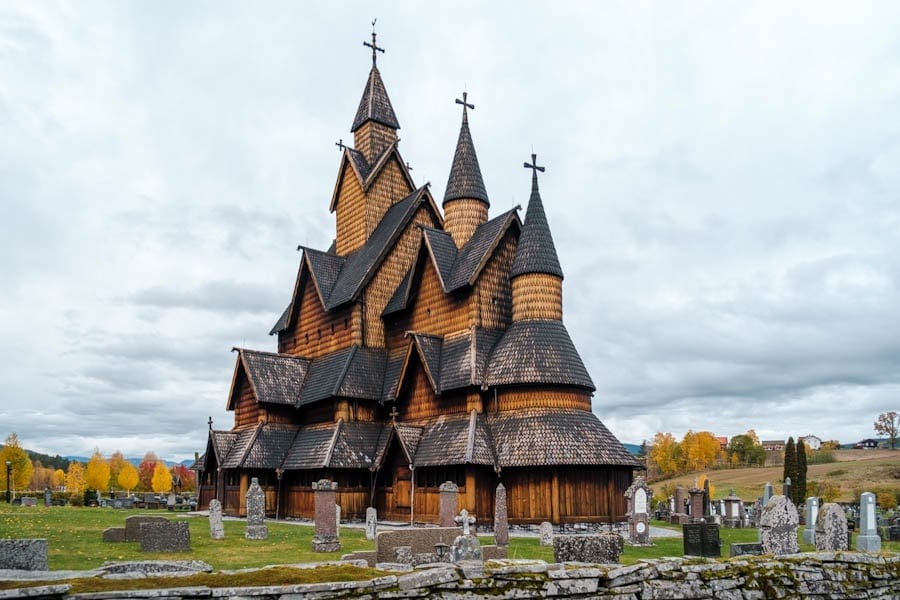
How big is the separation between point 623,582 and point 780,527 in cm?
900

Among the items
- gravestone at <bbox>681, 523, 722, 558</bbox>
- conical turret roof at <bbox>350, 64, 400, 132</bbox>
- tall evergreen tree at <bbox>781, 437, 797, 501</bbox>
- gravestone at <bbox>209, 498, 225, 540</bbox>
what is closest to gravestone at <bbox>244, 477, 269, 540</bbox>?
gravestone at <bbox>209, 498, 225, 540</bbox>

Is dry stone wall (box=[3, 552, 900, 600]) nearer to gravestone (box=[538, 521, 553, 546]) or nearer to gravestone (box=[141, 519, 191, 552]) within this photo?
gravestone (box=[538, 521, 553, 546])

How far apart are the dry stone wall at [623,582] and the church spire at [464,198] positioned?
87.8ft

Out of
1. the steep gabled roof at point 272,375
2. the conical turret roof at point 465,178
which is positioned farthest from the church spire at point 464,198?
the steep gabled roof at point 272,375

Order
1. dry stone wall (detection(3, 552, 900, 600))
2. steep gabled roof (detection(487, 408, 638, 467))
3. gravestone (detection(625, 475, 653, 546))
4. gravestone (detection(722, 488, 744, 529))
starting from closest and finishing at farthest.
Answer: dry stone wall (detection(3, 552, 900, 600)) < gravestone (detection(625, 475, 653, 546)) < steep gabled roof (detection(487, 408, 638, 467)) < gravestone (detection(722, 488, 744, 529))

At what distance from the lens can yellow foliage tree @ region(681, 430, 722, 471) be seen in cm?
11736

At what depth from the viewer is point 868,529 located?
68.3 ft

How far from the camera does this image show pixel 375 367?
3584cm

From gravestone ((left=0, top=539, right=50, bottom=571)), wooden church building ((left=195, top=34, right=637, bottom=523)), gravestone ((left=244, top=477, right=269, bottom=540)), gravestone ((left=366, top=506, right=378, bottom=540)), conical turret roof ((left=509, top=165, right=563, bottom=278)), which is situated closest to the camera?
gravestone ((left=0, top=539, right=50, bottom=571))

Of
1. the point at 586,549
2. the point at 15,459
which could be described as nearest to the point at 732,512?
the point at 586,549

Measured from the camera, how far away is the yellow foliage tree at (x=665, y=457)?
120m

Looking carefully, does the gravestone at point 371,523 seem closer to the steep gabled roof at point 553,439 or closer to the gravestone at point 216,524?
the gravestone at point 216,524

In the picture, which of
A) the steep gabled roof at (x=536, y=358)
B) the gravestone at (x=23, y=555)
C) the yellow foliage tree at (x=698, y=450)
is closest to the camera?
the gravestone at (x=23, y=555)

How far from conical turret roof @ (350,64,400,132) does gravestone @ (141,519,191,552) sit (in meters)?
28.9
